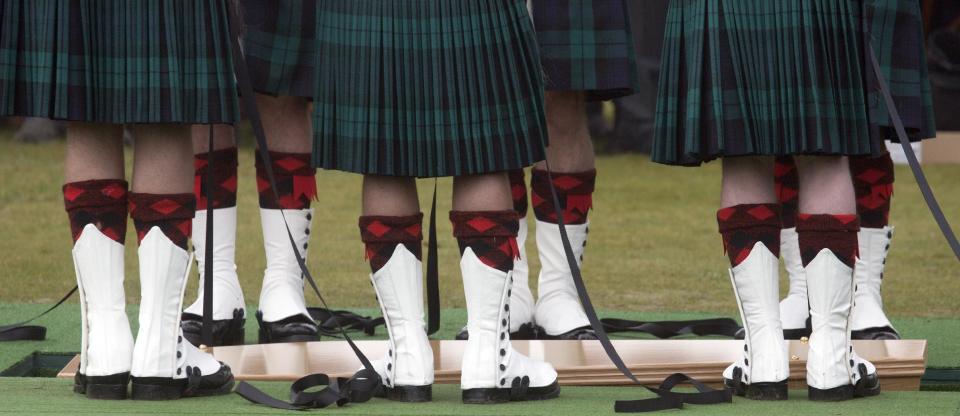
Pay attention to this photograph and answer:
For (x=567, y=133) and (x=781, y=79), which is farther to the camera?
(x=567, y=133)

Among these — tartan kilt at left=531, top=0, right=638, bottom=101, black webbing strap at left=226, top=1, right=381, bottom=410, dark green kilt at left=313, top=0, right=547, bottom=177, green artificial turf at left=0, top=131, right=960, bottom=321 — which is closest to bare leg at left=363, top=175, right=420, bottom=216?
dark green kilt at left=313, top=0, right=547, bottom=177

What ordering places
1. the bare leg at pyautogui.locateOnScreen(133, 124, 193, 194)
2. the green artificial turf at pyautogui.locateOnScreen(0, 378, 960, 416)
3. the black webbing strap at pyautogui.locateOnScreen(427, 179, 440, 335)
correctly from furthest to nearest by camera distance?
the black webbing strap at pyautogui.locateOnScreen(427, 179, 440, 335)
the bare leg at pyautogui.locateOnScreen(133, 124, 193, 194)
the green artificial turf at pyautogui.locateOnScreen(0, 378, 960, 416)

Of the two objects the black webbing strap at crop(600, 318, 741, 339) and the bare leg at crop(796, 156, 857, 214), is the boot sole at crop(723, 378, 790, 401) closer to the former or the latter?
the bare leg at crop(796, 156, 857, 214)

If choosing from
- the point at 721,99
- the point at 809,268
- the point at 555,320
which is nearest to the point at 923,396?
the point at 809,268

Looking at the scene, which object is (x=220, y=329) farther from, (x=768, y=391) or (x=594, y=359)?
(x=768, y=391)

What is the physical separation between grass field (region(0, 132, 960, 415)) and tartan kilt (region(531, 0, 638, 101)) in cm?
79

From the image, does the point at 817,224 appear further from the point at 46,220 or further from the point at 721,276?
the point at 46,220

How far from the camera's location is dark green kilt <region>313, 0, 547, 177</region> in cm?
248

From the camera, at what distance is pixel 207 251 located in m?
2.71

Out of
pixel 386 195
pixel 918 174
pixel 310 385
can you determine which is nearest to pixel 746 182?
pixel 918 174

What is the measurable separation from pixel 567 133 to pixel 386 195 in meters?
0.88

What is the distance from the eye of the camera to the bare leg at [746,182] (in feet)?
8.55

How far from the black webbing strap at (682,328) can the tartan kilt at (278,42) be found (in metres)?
1.02

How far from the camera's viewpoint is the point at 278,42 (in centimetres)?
323
